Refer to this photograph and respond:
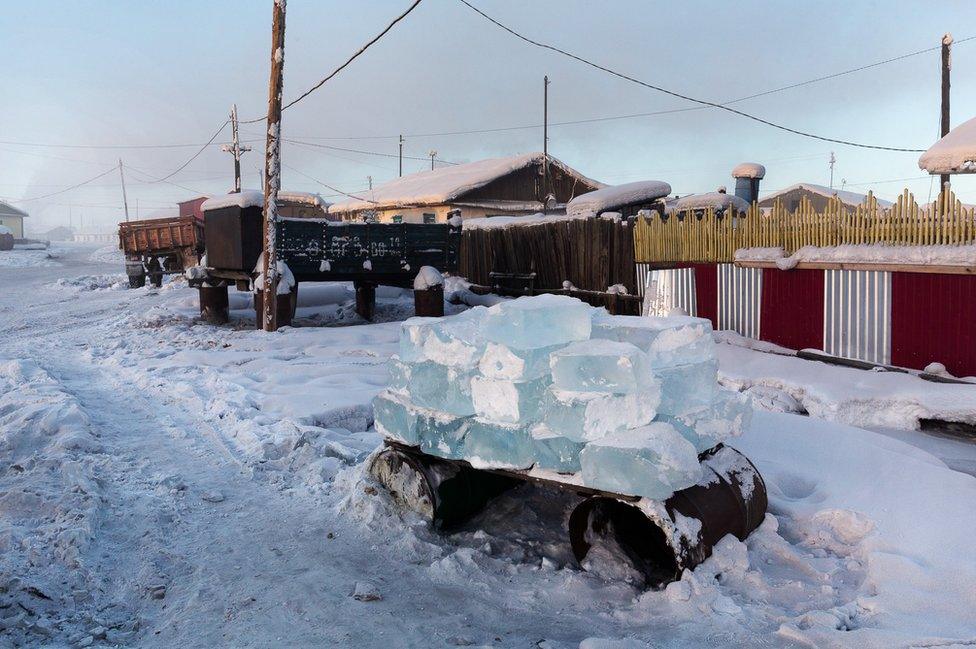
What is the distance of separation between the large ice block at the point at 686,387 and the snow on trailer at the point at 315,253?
9341 millimetres

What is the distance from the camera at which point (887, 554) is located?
3477 mm

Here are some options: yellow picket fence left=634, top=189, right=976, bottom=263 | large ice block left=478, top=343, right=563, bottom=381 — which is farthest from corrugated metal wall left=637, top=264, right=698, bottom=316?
large ice block left=478, top=343, right=563, bottom=381

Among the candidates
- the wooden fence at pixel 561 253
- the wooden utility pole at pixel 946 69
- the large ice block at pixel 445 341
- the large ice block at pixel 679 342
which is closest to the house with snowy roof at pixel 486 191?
the wooden fence at pixel 561 253

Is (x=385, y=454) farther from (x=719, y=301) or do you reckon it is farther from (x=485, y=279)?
(x=485, y=279)

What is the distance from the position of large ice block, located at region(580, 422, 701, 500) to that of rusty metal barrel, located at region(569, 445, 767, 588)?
3.4 inches

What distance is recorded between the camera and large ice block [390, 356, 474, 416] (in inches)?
156

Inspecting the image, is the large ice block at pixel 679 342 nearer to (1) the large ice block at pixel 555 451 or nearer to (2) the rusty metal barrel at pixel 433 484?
(1) the large ice block at pixel 555 451

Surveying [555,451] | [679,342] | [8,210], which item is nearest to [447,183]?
[679,342]

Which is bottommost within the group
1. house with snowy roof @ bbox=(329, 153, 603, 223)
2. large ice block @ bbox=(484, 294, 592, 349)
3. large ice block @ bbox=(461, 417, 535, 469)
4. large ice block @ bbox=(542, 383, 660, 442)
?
large ice block @ bbox=(461, 417, 535, 469)

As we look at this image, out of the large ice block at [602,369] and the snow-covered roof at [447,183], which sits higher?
the snow-covered roof at [447,183]

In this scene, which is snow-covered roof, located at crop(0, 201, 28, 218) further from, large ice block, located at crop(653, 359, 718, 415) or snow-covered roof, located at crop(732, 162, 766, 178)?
large ice block, located at crop(653, 359, 718, 415)

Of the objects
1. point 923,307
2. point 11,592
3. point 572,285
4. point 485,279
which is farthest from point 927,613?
point 485,279

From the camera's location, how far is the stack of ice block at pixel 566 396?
3396 mm

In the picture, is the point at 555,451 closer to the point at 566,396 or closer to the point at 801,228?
the point at 566,396
